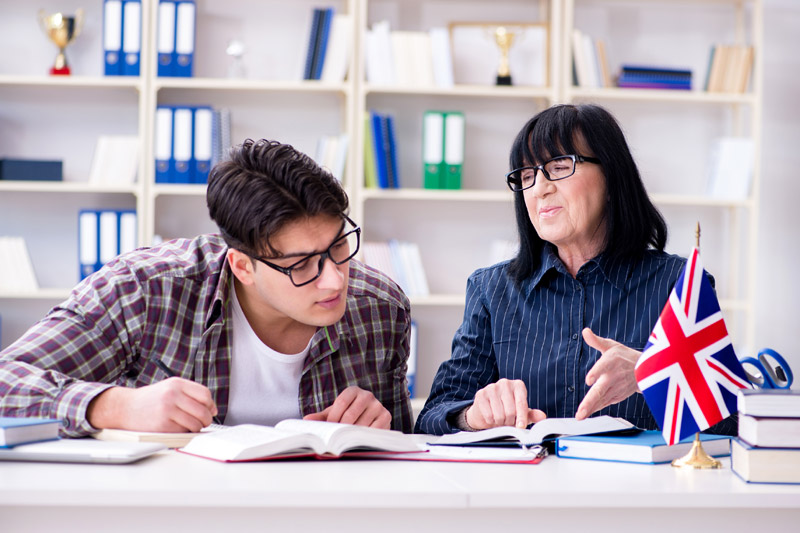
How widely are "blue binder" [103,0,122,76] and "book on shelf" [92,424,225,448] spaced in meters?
2.35

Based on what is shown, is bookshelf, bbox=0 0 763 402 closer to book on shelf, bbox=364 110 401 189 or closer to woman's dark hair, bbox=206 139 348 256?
book on shelf, bbox=364 110 401 189

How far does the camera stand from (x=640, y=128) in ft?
12.4

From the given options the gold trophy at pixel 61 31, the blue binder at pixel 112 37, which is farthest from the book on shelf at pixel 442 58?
the gold trophy at pixel 61 31

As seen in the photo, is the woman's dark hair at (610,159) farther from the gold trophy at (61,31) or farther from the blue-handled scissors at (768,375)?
the gold trophy at (61,31)

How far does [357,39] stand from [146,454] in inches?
99.9

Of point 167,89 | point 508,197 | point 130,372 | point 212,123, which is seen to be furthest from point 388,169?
point 130,372

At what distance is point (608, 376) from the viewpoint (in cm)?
137

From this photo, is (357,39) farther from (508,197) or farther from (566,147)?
(566,147)

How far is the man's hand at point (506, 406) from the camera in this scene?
1446mm

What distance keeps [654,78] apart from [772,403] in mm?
2701

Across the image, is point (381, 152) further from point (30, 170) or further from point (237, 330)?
point (237, 330)

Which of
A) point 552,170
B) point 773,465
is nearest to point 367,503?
point 773,465

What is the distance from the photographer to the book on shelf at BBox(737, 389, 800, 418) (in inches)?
43.3

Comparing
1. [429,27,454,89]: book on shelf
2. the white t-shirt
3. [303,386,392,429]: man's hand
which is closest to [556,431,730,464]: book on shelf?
[303,386,392,429]: man's hand
